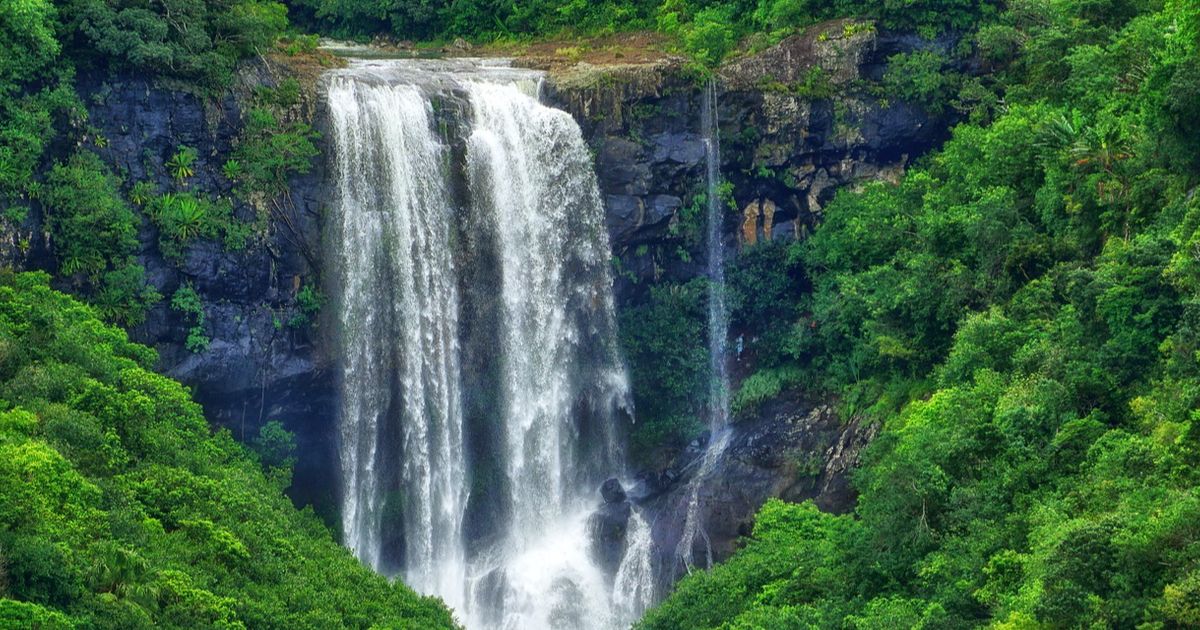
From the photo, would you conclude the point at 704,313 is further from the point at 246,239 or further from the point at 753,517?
the point at 246,239

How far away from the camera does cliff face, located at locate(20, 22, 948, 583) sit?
32312 millimetres

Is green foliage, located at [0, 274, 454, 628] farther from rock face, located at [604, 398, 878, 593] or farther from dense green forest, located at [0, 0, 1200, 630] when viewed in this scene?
rock face, located at [604, 398, 878, 593]

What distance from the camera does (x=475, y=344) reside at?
35594 millimetres

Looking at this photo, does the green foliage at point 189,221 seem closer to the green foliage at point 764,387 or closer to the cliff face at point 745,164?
the cliff face at point 745,164

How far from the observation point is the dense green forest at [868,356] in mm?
22938

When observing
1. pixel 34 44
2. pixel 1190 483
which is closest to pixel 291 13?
pixel 34 44

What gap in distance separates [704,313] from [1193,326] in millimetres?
15112

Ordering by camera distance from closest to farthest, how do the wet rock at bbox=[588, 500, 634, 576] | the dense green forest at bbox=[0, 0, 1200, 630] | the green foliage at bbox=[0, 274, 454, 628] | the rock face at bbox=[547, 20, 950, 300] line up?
the green foliage at bbox=[0, 274, 454, 628], the dense green forest at bbox=[0, 0, 1200, 630], the wet rock at bbox=[588, 500, 634, 576], the rock face at bbox=[547, 20, 950, 300]

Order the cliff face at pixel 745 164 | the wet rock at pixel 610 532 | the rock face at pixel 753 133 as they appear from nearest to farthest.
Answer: the cliff face at pixel 745 164
the wet rock at pixel 610 532
the rock face at pixel 753 133

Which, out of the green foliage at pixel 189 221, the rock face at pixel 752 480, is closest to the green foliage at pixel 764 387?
the rock face at pixel 752 480

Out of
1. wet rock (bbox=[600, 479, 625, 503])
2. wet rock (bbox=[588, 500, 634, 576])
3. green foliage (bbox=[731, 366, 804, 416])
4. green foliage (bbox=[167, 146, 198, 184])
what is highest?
green foliage (bbox=[167, 146, 198, 184])

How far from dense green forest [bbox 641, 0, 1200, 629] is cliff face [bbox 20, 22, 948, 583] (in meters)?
1.47

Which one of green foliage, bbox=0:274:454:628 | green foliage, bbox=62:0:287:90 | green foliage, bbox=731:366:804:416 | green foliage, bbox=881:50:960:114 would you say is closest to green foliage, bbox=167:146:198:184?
green foliage, bbox=62:0:287:90

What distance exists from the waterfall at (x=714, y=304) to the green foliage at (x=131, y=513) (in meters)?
9.53
